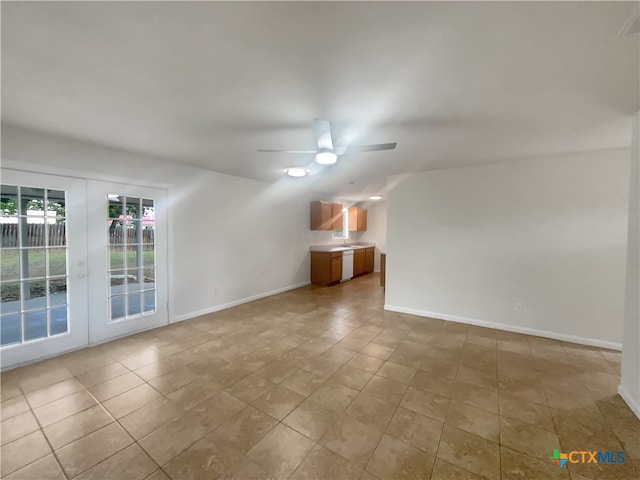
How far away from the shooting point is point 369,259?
8516mm

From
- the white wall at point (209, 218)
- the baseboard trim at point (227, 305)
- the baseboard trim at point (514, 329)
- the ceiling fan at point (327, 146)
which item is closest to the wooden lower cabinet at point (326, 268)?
the white wall at point (209, 218)

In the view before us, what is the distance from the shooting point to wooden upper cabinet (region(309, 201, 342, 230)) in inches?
262

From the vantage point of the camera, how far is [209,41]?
4.60 ft

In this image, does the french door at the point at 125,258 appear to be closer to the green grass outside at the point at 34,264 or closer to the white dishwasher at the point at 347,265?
the green grass outside at the point at 34,264

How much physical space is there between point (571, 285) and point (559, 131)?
6.81ft

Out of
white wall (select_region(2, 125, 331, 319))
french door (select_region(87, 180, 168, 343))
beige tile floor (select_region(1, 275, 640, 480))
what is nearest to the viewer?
beige tile floor (select_region(1, 275, 640, 480))

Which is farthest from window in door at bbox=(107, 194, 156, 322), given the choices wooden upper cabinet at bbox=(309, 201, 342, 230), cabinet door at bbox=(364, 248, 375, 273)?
cabinet door at bbox=(364, 248, 375, 273)

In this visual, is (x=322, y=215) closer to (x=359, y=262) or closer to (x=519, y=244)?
(x=359, y=262)

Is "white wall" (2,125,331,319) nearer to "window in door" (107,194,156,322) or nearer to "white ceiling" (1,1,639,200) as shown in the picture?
"window in door" (107,194,156,322)

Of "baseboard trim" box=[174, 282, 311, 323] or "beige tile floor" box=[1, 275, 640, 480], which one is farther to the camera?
"baseboard trim" box=[174, 282, 311, 323]

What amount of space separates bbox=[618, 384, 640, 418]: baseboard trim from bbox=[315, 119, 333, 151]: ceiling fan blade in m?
3.33

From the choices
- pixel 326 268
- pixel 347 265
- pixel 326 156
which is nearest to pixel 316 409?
pixel 326 156

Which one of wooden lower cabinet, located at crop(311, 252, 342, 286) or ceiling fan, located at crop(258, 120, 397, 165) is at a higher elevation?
ceiling fan, located at crop(258, 120, 397, 165)

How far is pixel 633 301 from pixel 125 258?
5.47m
